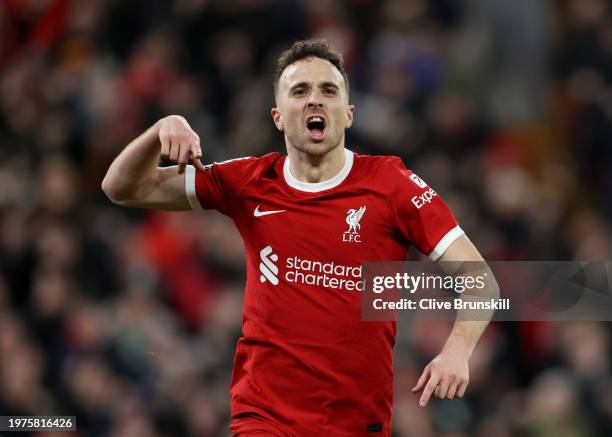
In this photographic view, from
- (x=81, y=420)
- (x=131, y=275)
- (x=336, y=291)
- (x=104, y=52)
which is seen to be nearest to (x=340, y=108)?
(x=336, y=291)

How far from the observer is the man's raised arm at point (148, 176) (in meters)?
5.46

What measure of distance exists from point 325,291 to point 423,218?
1.76 ft

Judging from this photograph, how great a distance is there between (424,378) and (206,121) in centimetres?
691

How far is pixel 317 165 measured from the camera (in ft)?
18.4

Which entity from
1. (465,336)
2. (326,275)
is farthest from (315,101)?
(465,336)

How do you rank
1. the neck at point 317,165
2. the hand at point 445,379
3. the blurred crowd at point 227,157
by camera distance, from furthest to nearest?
the blurred crowd at point 227,157
the neck at point 317,165
the hand at point 445,379

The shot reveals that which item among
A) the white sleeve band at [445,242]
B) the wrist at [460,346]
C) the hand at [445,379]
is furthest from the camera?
the white sleeve band at [445,242]

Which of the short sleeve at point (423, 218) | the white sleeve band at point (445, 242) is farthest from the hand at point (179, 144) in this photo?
the white sleeve band at point (445, 242)

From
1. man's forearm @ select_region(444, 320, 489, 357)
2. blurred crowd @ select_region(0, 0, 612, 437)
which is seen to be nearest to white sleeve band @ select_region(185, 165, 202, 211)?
man's forearm @ select_region(444, 320, 489, 357)

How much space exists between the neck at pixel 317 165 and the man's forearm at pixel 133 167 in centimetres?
65

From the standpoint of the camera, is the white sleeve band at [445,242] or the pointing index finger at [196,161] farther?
the white sleeve band at [445,242]

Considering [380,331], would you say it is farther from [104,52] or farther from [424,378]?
[104,52]

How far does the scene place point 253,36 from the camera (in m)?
12.0

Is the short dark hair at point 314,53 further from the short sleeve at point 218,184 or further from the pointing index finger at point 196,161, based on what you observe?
the pointing index finger at point 196,161
